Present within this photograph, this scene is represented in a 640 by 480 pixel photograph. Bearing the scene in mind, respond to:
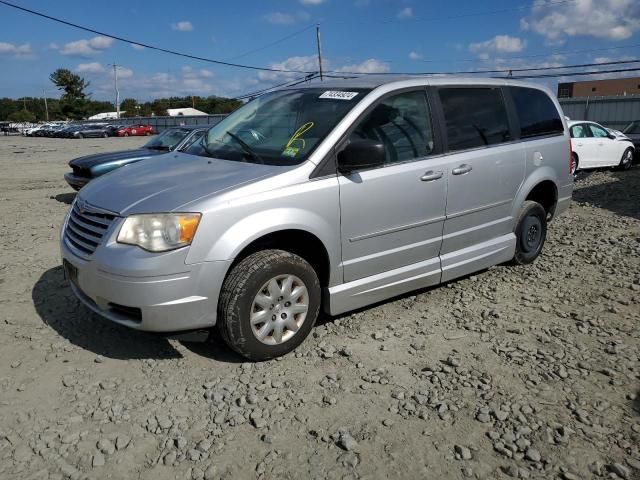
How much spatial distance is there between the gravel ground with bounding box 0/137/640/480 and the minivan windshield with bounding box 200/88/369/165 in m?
1.43

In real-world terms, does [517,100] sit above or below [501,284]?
above

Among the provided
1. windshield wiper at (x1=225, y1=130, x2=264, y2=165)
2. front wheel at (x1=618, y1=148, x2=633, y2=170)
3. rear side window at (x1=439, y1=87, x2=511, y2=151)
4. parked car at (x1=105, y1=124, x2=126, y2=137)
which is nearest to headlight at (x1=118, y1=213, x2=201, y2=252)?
windshield wiper at (x1=225, y1=130, x2=264, y2=165)

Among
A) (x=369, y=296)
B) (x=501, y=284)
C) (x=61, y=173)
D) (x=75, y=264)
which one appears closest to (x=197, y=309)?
(x=75, y=264)

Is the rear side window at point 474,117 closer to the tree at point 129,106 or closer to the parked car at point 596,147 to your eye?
the parked car at point 596,147

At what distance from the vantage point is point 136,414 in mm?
3143

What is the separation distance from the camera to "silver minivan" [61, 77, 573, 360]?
333 centimetres

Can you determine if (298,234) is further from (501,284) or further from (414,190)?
(501,284)

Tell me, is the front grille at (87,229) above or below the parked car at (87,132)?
below

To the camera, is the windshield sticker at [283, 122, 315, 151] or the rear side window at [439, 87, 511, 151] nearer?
the windshield sticker at [283, 122, 315, 151]

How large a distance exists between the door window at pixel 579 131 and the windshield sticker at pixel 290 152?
41.3ft

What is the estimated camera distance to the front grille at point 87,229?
3508 mm

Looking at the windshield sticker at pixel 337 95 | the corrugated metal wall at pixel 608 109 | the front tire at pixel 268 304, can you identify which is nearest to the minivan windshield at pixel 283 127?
the windshield sticker at pixel 337 95

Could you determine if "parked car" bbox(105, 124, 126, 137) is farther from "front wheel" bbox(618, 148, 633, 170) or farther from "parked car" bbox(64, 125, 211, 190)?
"front wheel" bbox(618, 148, 633, 170)

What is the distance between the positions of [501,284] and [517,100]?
71.2 inches
